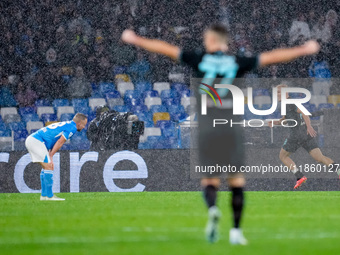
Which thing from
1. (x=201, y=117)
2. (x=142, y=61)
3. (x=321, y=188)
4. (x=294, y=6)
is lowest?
(x=321, y=188)

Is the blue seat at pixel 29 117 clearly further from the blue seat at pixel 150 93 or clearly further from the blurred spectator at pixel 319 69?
the blurred spectator at pixel 319 69

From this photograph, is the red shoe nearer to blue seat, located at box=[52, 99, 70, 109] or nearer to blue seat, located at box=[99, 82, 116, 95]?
blue seat, located at box=[99, 82, 116, 95]

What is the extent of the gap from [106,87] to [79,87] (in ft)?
2.38

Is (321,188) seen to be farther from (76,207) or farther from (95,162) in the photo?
(76,207)

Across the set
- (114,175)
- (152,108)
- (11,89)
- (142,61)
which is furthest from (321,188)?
(11,89)

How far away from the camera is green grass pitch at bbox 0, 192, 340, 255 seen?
5.95 m

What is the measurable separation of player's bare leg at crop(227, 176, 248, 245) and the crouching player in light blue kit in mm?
7038

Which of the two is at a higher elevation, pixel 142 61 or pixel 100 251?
pixel 142 61

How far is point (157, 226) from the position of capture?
781 centimetres

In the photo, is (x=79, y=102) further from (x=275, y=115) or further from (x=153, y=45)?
(x=153, y=45)

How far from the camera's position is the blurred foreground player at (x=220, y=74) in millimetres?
6219

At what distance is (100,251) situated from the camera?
5.73m

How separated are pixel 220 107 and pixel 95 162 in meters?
9.20

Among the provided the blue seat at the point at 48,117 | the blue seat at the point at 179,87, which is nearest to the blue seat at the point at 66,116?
the blue seat at the point at 48,117
